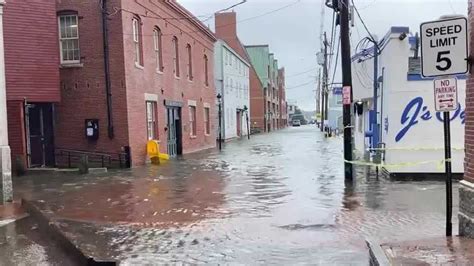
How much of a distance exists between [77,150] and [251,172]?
24.5 feet

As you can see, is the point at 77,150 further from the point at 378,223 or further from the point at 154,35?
the point at 378,223

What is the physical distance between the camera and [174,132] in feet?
88.8

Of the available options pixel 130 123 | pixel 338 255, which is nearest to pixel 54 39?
pixel 130 123

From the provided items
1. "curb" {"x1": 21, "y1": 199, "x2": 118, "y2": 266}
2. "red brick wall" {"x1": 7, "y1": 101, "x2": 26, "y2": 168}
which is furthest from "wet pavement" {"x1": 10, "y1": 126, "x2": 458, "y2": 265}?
"red brick wall" {"x1": 7, "y1": 101, "x2": 26, "y2": 168}

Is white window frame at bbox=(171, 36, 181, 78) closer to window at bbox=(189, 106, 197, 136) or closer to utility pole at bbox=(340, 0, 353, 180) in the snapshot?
window at bbox=(189, 106, 197, 136)

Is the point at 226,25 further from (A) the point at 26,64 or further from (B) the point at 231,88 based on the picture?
(A) the point at 26,64

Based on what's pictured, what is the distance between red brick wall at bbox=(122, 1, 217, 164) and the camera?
20625 mm

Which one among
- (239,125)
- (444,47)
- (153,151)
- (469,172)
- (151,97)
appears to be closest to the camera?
(444,47)

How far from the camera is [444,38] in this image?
671 cm

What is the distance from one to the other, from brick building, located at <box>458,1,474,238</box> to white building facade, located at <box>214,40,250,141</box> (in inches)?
1456

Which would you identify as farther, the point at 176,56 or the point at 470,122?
the point at 176,56

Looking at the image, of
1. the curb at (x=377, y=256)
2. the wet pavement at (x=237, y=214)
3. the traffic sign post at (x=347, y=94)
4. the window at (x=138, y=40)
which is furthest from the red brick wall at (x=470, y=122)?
the window at (x=138, y=40)

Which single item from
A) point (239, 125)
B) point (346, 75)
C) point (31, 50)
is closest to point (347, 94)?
point (346, 75)

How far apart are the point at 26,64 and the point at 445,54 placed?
49.5 feet
